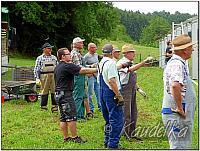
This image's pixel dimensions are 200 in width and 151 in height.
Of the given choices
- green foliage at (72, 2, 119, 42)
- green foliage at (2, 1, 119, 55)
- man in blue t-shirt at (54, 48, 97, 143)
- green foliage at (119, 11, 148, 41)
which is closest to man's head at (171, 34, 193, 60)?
man in blue t-shirt at (54, 48, 97, 143)

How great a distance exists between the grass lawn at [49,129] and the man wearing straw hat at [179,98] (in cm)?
122

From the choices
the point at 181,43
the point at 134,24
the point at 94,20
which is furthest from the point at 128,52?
the point at 134,24

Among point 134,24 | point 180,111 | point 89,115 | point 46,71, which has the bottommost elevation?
point 89,115

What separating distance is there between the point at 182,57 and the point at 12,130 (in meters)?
4.13

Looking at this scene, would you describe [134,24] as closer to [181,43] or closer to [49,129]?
[49,129]

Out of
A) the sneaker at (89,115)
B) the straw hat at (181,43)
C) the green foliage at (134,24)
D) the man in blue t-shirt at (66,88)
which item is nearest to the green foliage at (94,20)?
the green foliage at (134,24)

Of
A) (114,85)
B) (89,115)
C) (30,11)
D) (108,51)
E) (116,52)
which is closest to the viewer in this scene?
(114,85)

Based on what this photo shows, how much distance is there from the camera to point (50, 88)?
32.7 feet

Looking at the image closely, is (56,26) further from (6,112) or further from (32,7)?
(6,112)

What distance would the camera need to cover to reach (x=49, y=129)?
7.65 m

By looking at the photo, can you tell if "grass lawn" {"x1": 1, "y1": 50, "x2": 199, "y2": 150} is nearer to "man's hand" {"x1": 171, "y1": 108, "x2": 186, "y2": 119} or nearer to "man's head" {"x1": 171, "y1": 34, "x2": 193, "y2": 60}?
"man's hand" {"x1": 171, "y1": 108, "x2": 186, "y2": 119}

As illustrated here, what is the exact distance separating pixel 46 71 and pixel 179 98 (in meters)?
5.74

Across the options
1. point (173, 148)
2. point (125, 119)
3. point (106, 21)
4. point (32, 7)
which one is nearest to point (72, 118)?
point (125, 119)

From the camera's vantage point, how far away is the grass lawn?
21.0ft
